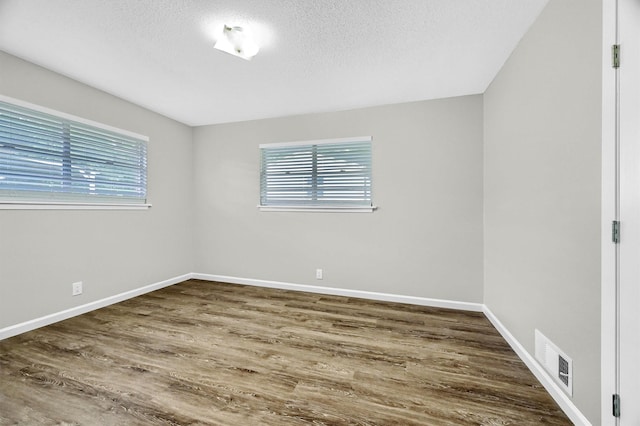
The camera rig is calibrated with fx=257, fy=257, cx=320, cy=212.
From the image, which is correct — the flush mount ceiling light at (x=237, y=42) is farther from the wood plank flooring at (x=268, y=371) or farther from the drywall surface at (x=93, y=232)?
the wood plank flooring at (x=268, y=371)

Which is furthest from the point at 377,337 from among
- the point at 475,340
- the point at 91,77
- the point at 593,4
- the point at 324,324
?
the point at 91,77

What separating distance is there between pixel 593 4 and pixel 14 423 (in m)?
3.55

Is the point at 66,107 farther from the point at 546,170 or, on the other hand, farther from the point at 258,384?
the point at 546,170

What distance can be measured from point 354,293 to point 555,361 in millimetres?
2048

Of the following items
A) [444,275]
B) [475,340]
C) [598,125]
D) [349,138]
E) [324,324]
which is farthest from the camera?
[349,138]

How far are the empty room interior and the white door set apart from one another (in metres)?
0.11

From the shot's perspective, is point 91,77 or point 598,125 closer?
point 598,125

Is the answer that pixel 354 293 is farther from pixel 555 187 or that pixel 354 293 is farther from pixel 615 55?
pixel 615 55

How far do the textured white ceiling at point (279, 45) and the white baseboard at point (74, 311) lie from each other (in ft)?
7.74

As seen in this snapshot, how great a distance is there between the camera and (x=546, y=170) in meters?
1.63

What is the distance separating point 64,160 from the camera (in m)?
2.58

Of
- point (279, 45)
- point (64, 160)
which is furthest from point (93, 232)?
point (279, 45)

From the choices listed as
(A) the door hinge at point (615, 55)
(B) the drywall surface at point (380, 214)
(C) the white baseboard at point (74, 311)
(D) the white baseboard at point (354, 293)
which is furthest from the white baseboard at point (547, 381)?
(C) the white baseboard at point (74, 311)

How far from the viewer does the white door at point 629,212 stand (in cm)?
102
